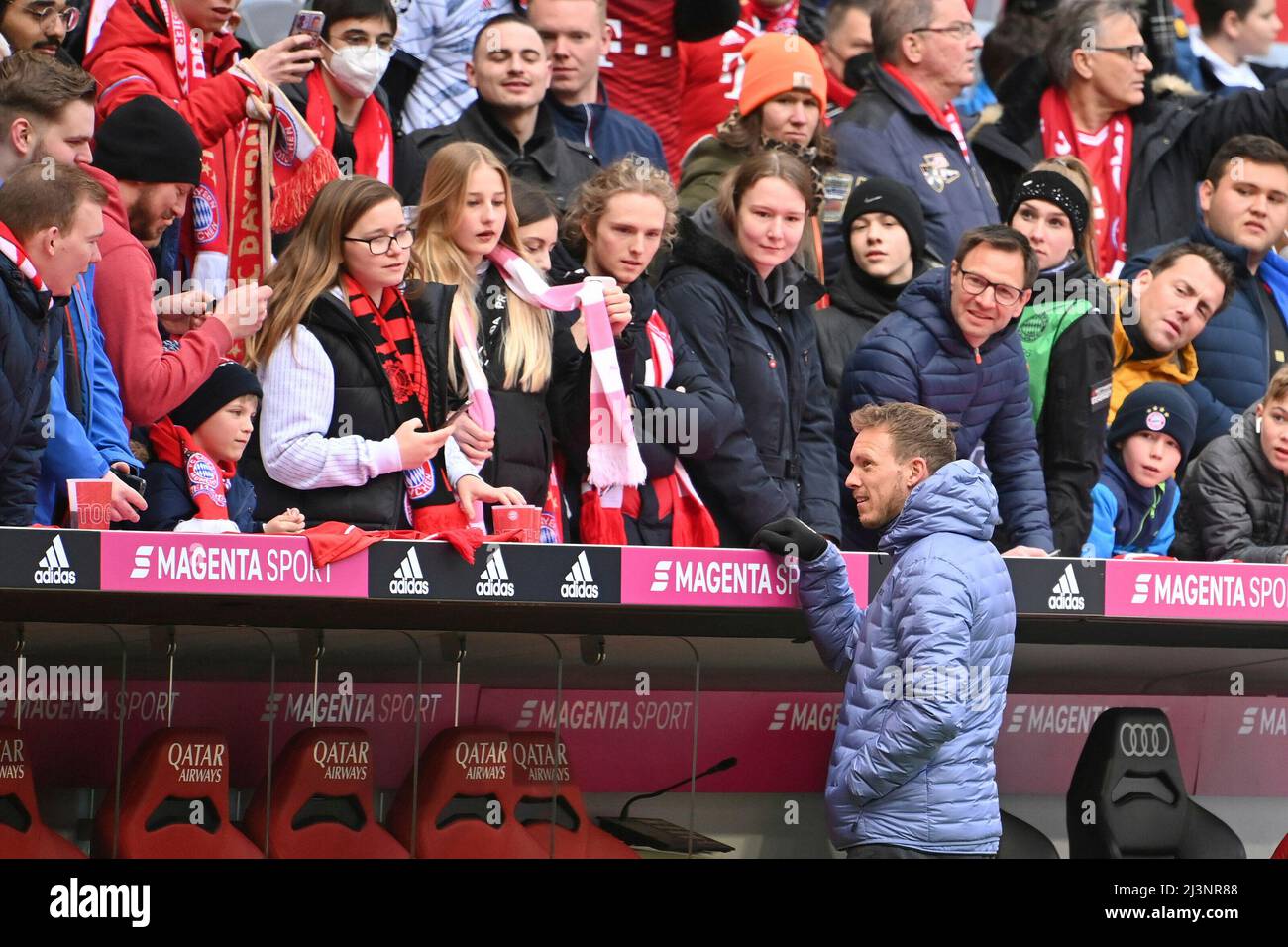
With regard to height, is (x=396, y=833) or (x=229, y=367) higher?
(x=229, y=367)

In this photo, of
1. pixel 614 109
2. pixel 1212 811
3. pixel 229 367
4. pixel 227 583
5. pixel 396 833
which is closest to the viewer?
pixel 227 583

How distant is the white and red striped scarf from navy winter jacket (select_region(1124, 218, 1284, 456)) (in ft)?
15.0

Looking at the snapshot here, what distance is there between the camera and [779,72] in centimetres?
730

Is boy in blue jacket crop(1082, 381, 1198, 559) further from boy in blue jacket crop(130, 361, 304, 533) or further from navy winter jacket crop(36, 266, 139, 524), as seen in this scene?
navy winter jacket crop(36, 266, 139, 524)

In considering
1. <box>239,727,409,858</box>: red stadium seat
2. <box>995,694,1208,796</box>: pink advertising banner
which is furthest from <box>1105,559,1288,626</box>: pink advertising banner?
<box>239,727,409,858</box>: red stadium seat

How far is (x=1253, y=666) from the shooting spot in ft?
24.2

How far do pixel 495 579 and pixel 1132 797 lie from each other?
2554 mm

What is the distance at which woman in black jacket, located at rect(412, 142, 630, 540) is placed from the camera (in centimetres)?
563

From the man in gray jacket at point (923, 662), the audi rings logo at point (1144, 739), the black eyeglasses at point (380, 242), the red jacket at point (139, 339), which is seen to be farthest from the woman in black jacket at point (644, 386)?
the audi rings logo at point (1144, 739)

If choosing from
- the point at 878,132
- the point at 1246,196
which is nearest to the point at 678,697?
the point at 878,132

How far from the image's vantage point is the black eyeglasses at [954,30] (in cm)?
786

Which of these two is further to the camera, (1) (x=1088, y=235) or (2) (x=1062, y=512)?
(1) (x=1088, y=235)
